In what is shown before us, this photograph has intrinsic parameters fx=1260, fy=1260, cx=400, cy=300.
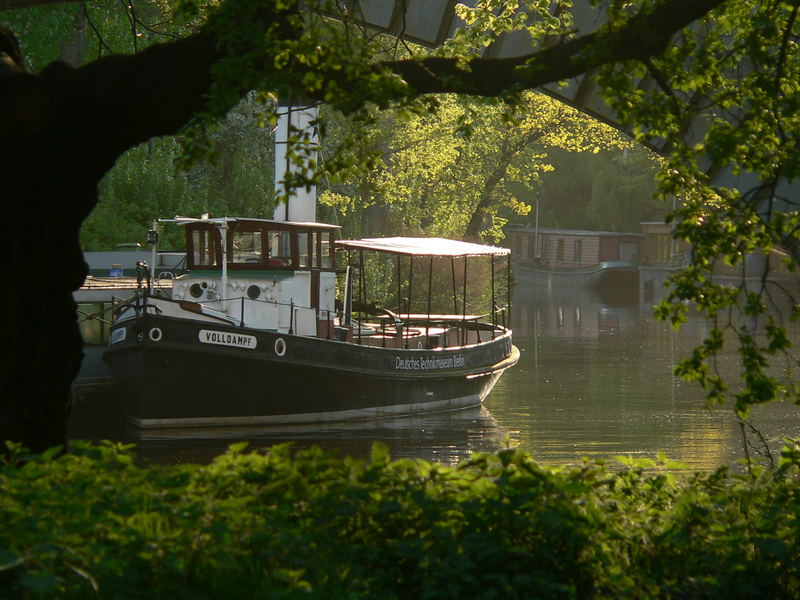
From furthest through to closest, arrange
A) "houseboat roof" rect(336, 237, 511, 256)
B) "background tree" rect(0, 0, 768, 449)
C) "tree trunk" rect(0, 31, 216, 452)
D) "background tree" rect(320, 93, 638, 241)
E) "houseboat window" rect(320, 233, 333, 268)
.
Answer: "background tree" rect(320, 93, 638, 241), "houseboat window" rect(320, 233, 333, 268), "houseboat roof" rect(336, 237, 511, 256), "tree trunk" rect(0, 31, 216, 452), "background tree" rect(0, 0, 768, 449)

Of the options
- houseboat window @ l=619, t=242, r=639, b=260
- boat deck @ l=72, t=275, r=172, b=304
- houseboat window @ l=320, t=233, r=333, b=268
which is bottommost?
houseboat window @ l=619, t=242, r=639, b=260

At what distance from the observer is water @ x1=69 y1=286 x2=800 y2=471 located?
18359 millimetres

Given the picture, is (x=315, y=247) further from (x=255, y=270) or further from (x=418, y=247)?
(x=418, y=247)

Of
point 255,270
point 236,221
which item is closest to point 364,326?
point 255,270

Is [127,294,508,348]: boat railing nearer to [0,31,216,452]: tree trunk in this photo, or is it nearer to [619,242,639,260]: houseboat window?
[0,31,216,452]: tree trunk

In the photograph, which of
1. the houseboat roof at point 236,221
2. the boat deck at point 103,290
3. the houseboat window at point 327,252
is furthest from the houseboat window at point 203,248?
the houseboat window at point 327,252

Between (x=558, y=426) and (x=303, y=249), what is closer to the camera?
(x=558, y=426)

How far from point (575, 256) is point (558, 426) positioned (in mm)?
59252

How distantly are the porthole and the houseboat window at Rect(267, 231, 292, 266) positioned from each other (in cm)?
55

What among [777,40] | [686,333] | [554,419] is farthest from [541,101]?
[777,40]

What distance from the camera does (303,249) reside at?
21.2m

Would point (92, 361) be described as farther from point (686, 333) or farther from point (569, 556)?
point (686, 333)

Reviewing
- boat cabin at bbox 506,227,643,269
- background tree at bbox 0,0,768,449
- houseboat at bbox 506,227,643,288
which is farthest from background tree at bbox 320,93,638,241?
background tree at bbox 0,0,768,449

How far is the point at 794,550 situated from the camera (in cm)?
590
